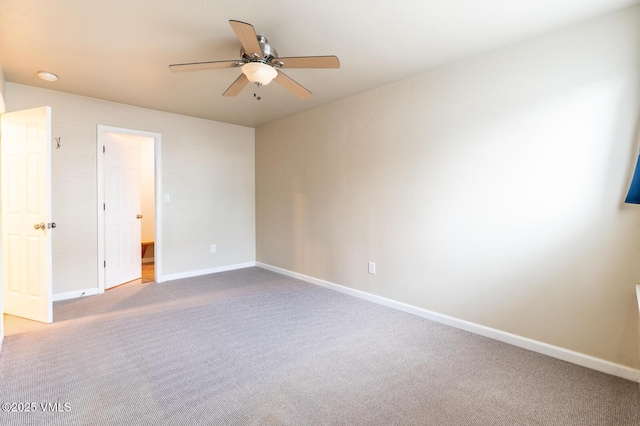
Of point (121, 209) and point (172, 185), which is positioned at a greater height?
point (172, 185)

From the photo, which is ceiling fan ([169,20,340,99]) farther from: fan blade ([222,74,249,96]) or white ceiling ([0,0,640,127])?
white ceiling ([0,0,640,127])

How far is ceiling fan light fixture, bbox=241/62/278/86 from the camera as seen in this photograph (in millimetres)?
2143

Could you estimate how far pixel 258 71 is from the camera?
2.17 meters

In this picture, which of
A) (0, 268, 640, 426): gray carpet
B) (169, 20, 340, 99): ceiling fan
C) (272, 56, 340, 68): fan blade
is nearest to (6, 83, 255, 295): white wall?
(0, 268, 640, 426): gray carpet

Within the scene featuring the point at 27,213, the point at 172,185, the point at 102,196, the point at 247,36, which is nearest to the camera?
the point at 247,36

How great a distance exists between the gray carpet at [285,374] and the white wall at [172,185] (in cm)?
93

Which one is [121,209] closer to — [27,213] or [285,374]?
[27,213]

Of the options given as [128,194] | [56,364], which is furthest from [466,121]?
[128,194]

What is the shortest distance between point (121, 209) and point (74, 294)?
1.21m

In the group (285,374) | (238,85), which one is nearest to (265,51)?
(238,85)

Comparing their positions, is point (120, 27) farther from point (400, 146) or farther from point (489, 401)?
point (489, 401)

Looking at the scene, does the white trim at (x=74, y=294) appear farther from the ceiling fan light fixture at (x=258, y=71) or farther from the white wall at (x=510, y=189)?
the ceiling fan light fixture at (x=258, y=71)

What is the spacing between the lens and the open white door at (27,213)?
113 inches

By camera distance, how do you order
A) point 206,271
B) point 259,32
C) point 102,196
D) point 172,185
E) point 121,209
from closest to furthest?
point 259,32 → point 102,196 → point 121,209 → point 172,185 → point 206,271
